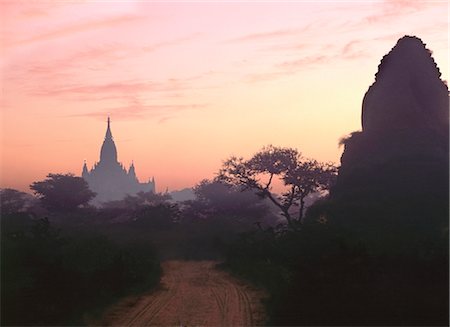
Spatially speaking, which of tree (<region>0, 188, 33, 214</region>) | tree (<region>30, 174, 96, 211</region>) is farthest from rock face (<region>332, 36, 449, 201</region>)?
tree (<region>0, 188, 33, 214</region>)

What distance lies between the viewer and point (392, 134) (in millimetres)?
28812

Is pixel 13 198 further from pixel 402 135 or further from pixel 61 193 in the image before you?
→ pixel 402 135

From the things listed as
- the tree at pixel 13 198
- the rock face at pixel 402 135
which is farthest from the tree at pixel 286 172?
the tree at pixel 13 198

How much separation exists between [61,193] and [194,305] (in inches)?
1724

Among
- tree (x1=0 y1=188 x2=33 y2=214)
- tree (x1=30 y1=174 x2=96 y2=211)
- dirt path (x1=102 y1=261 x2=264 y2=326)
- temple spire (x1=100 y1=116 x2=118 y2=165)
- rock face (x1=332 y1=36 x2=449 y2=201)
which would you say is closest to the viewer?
dirt path (x1=102 y1=261 x2=264 y2=326)

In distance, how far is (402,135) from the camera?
1111 inches

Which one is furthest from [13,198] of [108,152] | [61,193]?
[108,152]

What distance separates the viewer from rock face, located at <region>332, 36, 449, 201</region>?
2534cm

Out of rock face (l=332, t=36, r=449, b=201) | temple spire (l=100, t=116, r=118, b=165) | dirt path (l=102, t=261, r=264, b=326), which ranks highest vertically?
temple spire (l=100, t=116, r=118, b=165)

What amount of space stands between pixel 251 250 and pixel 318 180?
593 inches

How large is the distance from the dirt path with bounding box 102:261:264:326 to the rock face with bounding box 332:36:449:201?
9.26 m

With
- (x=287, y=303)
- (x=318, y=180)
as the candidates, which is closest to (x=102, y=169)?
(x=318, y=180)

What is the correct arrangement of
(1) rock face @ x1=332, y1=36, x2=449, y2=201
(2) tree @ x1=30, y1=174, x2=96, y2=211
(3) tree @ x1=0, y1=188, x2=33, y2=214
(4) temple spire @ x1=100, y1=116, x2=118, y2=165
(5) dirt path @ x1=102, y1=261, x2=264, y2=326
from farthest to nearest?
(4) temple spire @ x1=100, y1=116, x2=118, y2=165
(3) tree @ x1=0, y1=188, x2=33, y2=214
(2) tree @ x1=30, y1=174, x2=96, y2=211
(1) rock face @ x1=332, y1=36, x2=449, y2=201
(5) dirt path @ x1=102, y1=261, x2=264, y2=326

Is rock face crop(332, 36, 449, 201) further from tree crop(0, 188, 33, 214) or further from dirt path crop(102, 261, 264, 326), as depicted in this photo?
tree crop(0, 188, 33, 214)
